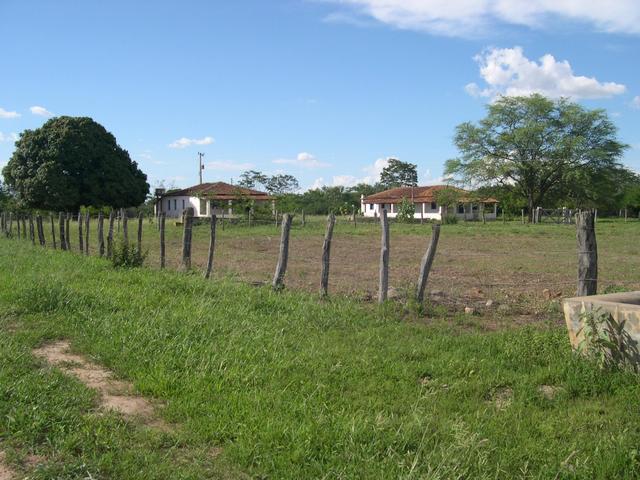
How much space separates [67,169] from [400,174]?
63838 mm

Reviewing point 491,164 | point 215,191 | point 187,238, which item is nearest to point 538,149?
point 491,164

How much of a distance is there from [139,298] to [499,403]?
5447 mm

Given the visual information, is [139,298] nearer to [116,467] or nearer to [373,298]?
[373,298]

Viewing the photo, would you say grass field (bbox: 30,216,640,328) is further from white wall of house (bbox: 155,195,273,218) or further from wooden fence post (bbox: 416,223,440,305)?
white wall of house (bbox: 155,195,273,218)

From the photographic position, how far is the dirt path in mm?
4379

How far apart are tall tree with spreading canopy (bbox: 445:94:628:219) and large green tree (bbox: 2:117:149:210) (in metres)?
32.9

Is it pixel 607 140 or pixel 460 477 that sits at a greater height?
pixel 607 140

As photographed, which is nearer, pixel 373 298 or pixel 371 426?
pixel 371 426

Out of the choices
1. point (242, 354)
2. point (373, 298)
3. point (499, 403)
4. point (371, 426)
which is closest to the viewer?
point (371, 426)

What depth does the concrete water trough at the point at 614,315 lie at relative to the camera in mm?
5160

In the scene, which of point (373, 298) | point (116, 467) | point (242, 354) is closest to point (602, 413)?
point (242, 354)

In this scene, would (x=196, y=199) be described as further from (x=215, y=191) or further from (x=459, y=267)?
(x=459, y=267)

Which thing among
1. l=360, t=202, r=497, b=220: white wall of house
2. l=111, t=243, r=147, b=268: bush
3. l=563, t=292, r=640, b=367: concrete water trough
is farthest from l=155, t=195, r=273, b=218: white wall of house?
l=563, t=292, r=640, b=367: concrete water trough

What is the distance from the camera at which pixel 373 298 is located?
9.76 meters
